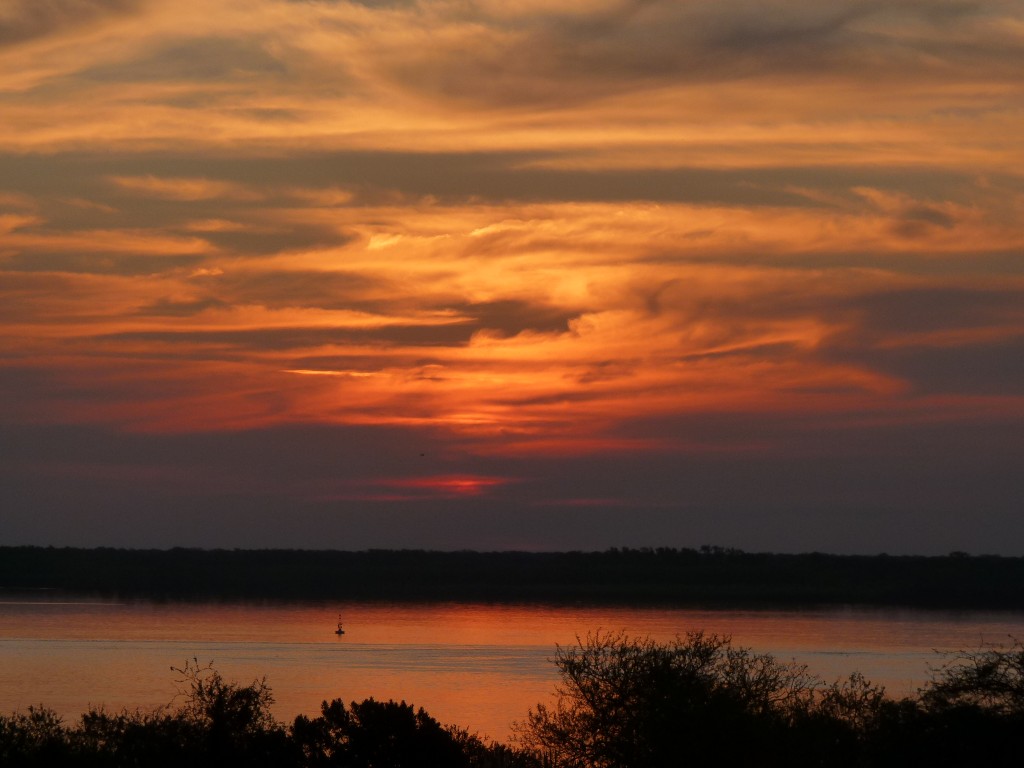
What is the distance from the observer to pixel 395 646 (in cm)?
10881

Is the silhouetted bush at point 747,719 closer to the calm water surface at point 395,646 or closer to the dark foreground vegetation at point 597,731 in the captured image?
the dark foreground vegetation at point 597,731

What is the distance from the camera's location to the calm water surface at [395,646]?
250 feet

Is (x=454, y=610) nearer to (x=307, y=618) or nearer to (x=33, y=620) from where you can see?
(x=307, y=618)

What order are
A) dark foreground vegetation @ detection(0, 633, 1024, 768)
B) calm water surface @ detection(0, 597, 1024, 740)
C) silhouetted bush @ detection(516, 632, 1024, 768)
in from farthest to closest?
calm water surface @ detection(0, 597, 1024, 740), dark foreground vegetation @ detection(0, 633, 1024, 768), silhouetted bush @ detection(516, 632, 1024, 768)

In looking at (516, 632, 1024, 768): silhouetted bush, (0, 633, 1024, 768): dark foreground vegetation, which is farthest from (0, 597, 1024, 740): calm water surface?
(0, 633, 1024, 768): dark foreground vegetation

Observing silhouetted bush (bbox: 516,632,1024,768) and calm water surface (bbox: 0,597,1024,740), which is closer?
silhouetted bush (bbox: 516,632,1024,768)

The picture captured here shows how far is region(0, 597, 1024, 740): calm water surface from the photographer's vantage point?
76.2m

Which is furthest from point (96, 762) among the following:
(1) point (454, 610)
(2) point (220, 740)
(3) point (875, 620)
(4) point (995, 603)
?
(4) point (995, 603)

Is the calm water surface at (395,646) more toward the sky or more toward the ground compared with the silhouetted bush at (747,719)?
more toward the ground

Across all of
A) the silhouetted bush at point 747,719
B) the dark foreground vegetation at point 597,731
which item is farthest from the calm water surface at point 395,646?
the dark foreground vegetation at point 597,731

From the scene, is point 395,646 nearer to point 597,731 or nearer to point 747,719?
point 597,731

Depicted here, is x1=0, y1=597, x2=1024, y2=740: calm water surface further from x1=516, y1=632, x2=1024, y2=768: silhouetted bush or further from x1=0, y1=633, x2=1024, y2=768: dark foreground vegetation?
x1=0, y1=633, x2=1024, y2=768: dark foreground vegetation

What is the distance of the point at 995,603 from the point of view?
15612cm

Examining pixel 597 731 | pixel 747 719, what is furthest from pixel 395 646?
pixel 747 719
